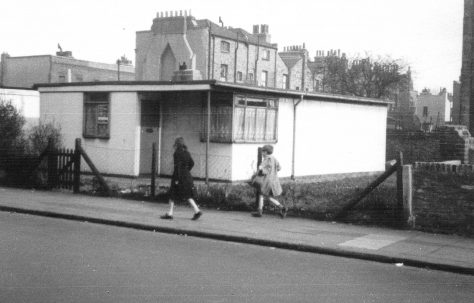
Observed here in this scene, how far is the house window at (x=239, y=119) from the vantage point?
20.5 metres

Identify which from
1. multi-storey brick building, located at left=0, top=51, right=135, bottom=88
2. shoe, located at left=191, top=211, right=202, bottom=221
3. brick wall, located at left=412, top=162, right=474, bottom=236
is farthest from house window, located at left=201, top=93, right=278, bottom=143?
multi-storey brick building, located at left=0, top=51, right=135, bottom=88

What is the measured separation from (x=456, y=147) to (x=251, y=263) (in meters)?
10.8

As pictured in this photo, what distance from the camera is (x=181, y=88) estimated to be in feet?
65.9

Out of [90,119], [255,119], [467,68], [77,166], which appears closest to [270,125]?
[255,119]

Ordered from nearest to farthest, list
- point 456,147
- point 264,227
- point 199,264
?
point 199,264 → point 264,227 → point 456,147

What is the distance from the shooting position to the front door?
72.7ft

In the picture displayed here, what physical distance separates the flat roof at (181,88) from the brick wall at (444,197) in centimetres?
849

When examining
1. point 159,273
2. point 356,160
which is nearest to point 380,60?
point 356,160

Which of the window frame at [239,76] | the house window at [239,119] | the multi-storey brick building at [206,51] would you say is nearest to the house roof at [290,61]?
the multi-storey brick building at [206,51]

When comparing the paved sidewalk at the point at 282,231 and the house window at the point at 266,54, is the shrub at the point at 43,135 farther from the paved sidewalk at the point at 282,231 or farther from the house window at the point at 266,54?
the house window at the point at 266,54

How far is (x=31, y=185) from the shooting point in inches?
749

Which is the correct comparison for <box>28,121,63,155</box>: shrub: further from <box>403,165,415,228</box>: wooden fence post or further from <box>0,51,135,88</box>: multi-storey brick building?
<box>0,51,135,88</box>: multi-storey brick building

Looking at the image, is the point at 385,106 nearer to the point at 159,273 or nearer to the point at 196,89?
the point at 196,89

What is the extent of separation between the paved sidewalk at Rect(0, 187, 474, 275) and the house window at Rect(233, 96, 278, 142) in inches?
224
